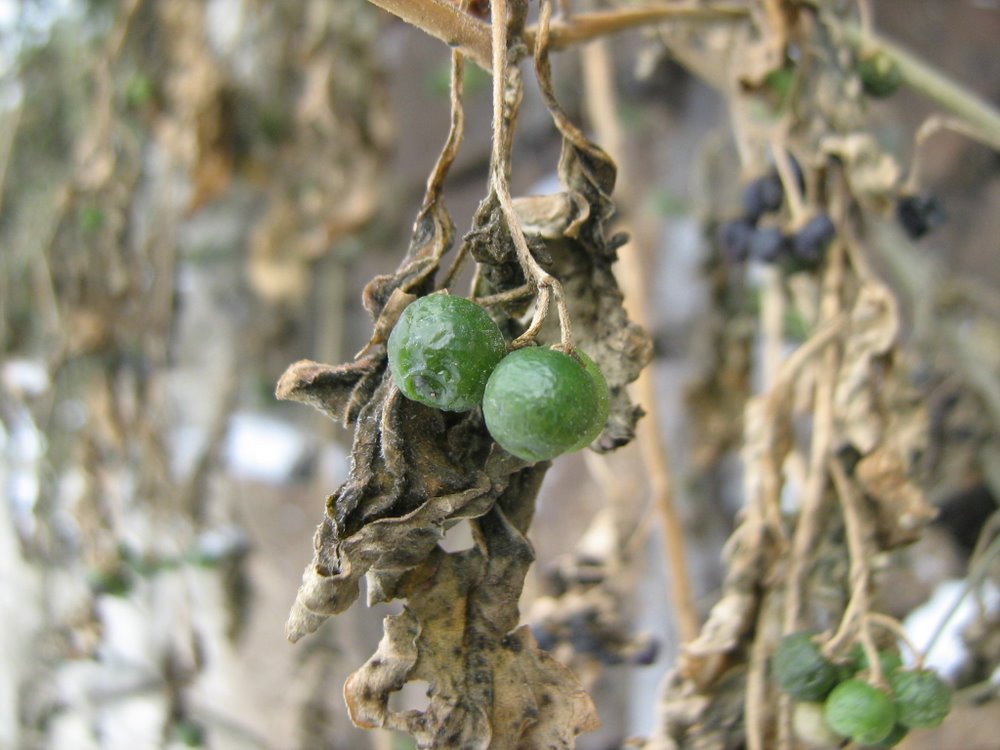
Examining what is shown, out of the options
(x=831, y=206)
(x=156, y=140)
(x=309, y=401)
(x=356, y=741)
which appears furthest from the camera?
(x=356, y=741)

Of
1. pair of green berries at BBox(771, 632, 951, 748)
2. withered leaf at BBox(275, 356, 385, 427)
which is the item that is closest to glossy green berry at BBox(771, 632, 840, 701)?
pair of green berries at BBox(771, 632, 951, 748)

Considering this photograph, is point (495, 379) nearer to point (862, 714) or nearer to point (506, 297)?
point (506, 297)

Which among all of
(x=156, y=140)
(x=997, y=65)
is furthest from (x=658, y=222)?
(x=156, y=140)

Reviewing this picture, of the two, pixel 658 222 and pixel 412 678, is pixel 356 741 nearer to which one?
pixel 658 222

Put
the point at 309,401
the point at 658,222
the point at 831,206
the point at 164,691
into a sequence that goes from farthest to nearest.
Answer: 1. the point at 658,222
2. the point at 164,691
3. the point at 831,206
4. the point at 309,401

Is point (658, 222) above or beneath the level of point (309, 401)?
above

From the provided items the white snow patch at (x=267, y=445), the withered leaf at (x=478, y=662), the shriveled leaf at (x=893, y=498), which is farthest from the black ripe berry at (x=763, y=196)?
the white snow patch at (x=267, y=445)

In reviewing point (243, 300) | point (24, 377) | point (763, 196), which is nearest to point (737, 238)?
point (763, 196)
